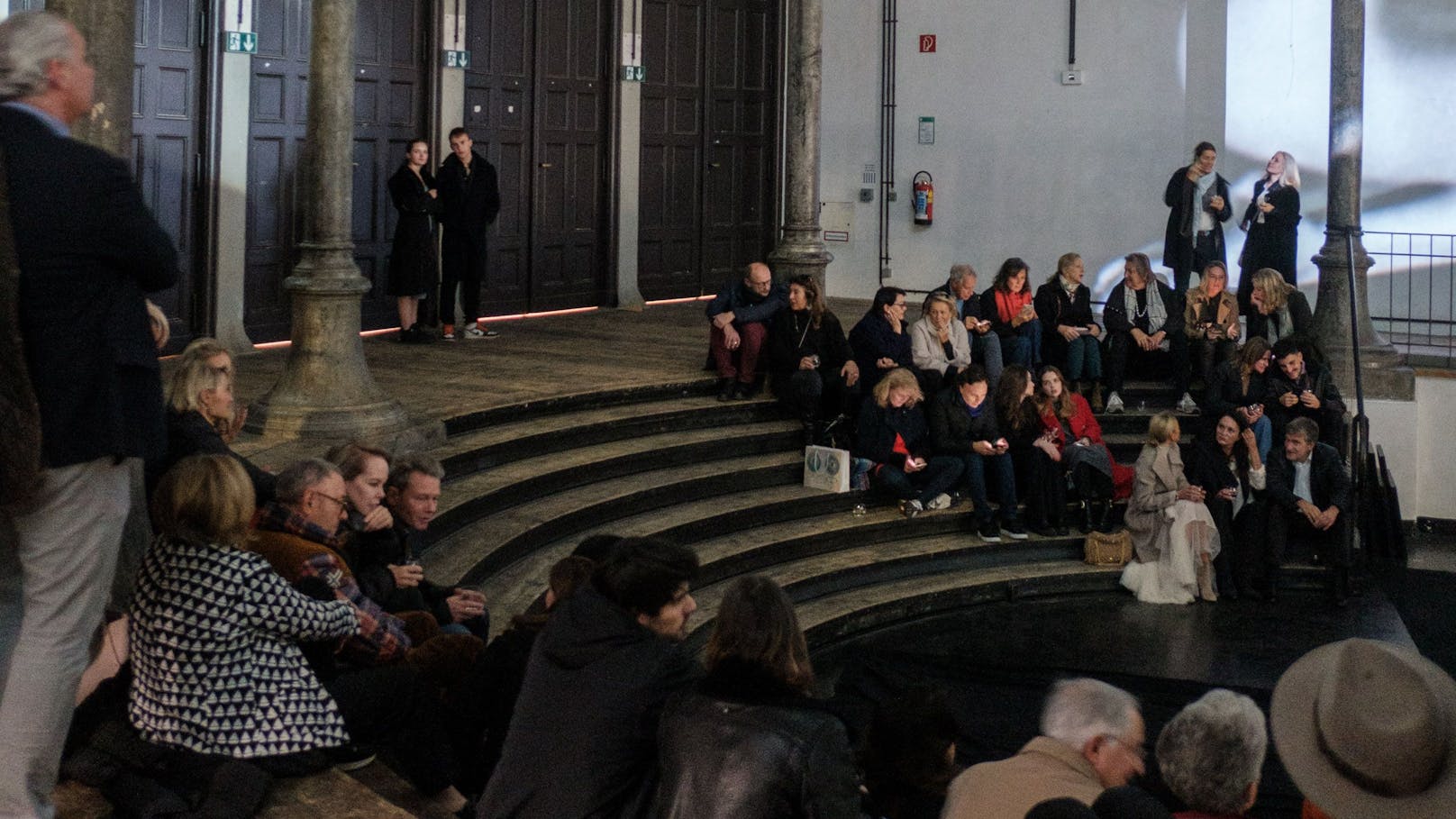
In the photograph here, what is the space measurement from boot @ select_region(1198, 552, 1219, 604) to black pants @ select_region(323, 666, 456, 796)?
598cm

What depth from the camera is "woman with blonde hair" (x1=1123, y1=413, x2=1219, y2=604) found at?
9578mm

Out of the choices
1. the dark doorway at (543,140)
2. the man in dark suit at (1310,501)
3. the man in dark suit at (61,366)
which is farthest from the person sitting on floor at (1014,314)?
the man in dark suit at (61,366)

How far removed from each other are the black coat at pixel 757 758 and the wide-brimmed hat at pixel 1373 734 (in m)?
1.04

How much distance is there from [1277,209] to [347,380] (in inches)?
271

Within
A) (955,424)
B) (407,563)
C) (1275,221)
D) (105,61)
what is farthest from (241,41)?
(1275,221)

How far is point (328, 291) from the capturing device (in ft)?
26.0

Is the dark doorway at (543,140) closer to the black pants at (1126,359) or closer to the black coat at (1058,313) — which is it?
the black coat at (1058,313)

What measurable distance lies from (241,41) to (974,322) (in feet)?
15.3

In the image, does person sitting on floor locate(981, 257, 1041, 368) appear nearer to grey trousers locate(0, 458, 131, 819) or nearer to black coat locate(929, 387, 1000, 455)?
black coat locate(929, 387, 1000, 455)

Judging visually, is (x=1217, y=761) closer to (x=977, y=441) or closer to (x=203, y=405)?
(x=203, y=405)

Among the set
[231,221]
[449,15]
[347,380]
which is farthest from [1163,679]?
[449,15]

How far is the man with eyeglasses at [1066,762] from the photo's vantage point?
11.8 ft

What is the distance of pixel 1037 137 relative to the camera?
1458 centimetres

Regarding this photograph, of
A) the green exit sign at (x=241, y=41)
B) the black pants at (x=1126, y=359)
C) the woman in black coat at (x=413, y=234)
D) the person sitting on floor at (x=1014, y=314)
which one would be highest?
the green exit sign at (x=241, y=41)
